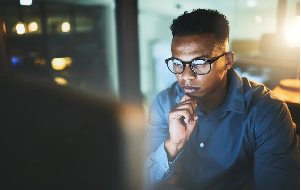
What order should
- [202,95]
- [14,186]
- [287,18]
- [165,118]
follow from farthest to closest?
1. [14,186]
2. [287,18]
3. [165,118]
4. [202,95]

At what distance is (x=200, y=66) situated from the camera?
2.86 ft

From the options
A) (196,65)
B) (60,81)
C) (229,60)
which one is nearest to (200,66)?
(196,65)

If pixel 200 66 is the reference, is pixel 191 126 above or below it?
below

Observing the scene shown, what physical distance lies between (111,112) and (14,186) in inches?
35.0

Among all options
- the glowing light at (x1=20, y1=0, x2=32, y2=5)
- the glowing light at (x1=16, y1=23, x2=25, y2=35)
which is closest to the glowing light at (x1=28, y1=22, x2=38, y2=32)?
the glowing light at (x1=16, y1=23, x2=25, y2=35)

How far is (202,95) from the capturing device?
0.96 m

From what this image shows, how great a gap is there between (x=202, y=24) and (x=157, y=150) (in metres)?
0.56

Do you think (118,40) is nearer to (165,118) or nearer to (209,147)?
(165,118)

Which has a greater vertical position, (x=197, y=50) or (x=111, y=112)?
(x=197, y=50)

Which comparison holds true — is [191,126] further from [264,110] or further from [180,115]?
[264,110]

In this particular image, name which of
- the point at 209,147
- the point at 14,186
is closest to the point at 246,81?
the point at 209,147

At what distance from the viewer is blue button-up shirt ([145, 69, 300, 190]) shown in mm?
867

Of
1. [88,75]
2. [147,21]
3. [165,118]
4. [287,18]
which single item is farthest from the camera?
[88,75]

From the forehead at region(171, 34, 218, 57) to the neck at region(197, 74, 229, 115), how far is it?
17 centimetres
